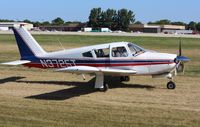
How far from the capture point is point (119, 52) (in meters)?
14.4

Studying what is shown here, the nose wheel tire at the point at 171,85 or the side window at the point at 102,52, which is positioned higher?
the side window at the point at 102,52

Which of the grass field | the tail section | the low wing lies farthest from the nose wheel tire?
the tail section

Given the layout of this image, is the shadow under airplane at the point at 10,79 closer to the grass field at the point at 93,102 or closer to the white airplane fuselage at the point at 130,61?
the grass field at the point at 93,102

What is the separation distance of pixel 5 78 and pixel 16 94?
3959 mm

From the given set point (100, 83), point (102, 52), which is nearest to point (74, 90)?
point (100, 83)

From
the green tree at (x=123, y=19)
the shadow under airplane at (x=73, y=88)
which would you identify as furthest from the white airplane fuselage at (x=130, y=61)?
the green tree at (x=123, y=19)

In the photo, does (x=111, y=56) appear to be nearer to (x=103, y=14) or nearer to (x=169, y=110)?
(x=169, y=110)

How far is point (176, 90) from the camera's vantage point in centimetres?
1392

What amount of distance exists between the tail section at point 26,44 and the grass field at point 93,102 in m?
1.16

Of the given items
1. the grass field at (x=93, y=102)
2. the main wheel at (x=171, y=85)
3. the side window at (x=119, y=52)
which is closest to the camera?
the grass field at (x=93, y=102)

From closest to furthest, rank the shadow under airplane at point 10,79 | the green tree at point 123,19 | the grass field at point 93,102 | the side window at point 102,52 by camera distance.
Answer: the grass field at point 93,102 < the side window at point 102,52 < the shadow under airplane at point 10,79 < the green tree at point 123,19

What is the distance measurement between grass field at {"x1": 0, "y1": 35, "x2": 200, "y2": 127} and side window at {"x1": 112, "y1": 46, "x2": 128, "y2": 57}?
48.8 inches

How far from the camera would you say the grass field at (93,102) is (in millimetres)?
9438

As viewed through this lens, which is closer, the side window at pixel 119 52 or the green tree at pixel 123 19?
the side window at pixel 119 52
